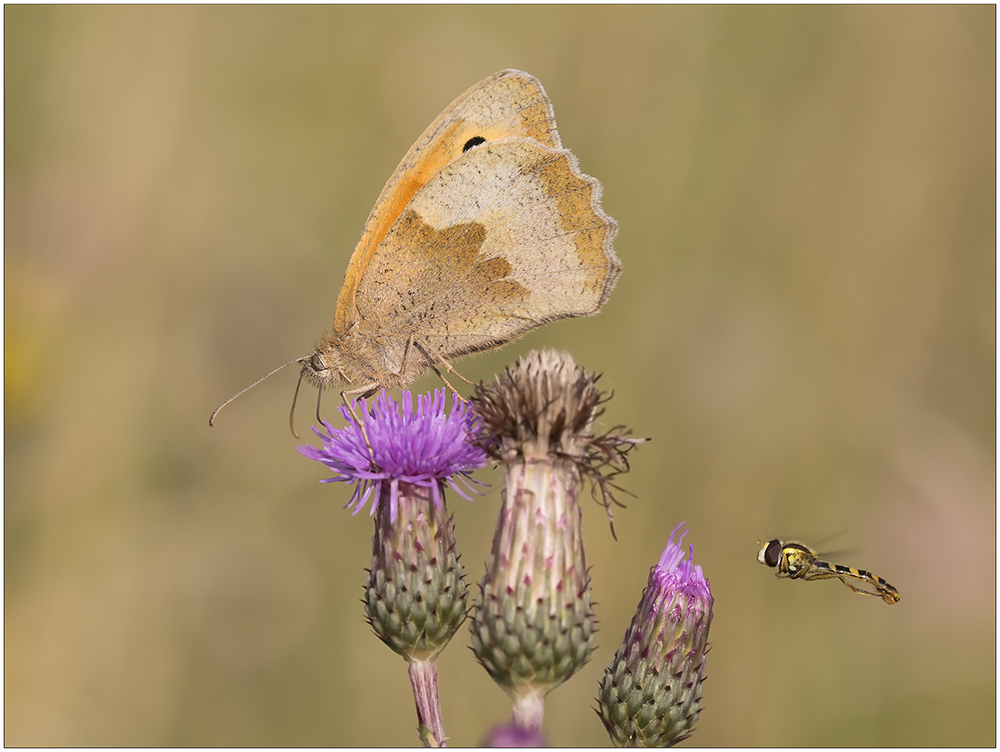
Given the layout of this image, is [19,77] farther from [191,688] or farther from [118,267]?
[191,688]

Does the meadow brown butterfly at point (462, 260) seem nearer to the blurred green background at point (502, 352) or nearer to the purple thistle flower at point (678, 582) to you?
the purple thistle flower at point (678, 582)

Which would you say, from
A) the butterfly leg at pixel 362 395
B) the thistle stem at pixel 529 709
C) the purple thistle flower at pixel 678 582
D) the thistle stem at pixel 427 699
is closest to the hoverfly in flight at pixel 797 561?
the purple thistle flower at pixel 678 582

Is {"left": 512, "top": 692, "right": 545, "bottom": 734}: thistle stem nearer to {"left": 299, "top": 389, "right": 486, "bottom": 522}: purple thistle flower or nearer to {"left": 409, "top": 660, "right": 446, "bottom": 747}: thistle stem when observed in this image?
{"left": 409, "top": 660, "right": 446, "bottom": 747}: thistle stem

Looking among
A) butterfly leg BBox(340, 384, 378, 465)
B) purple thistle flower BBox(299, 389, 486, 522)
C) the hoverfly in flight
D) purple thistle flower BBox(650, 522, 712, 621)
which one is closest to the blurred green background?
the hoverfly in flight

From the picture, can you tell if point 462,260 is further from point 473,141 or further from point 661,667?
point 661,667

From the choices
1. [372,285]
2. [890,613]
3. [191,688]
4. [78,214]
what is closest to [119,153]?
[78,214]
